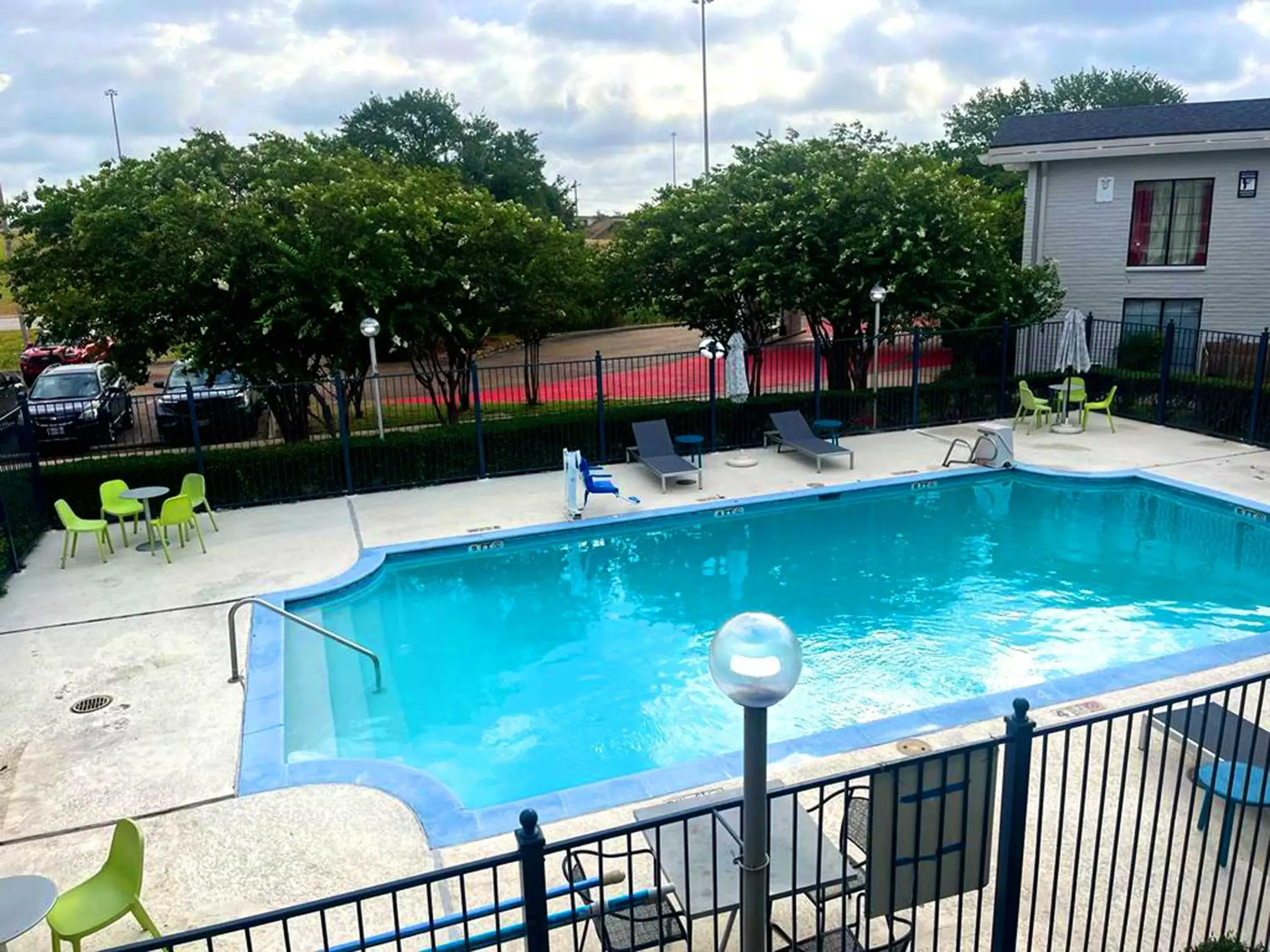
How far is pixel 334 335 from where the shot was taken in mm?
14984

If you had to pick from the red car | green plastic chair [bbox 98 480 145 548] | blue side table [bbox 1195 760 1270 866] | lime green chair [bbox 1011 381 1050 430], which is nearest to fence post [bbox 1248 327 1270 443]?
lime green chair [bbox 1011 381 1050 430]

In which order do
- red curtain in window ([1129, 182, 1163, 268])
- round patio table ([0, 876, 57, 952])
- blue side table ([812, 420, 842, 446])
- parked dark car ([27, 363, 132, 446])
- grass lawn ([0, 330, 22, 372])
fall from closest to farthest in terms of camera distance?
round patio table ([0, 876, 57, 952])
blue side table ([812, 420, 842, 446])
parked dark car ([27, 363, 132, 446])
red curtain in window ([1129, 182, 1163, 268])
grass lawn ([0, 330, 22, 372])

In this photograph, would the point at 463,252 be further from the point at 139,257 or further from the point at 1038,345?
the point at 1038,345

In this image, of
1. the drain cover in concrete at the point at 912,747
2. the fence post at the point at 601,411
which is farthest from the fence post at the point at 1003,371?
the drain cover in concrete at the point at 912,747

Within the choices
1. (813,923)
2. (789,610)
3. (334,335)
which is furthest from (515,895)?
(334,335)

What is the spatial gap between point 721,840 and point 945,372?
1632 cm

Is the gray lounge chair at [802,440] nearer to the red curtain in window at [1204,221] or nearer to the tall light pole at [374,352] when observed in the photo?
the tall light pole at [374,352]

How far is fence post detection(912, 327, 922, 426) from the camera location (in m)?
16.8

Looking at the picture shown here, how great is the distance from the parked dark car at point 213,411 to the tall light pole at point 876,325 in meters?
9.92

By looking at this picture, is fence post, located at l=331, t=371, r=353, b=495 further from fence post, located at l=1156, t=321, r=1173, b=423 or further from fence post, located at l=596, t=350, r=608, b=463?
fence post, located at l=1156, t=321, r=1173, b=423

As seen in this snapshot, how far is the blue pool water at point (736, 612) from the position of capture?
8.15m

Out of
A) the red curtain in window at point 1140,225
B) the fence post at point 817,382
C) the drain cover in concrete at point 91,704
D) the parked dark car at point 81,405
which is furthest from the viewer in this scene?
the red curtain in window at point 1140,225

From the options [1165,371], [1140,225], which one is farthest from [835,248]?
[1140,225]

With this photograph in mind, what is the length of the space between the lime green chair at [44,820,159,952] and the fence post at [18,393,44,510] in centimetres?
916
